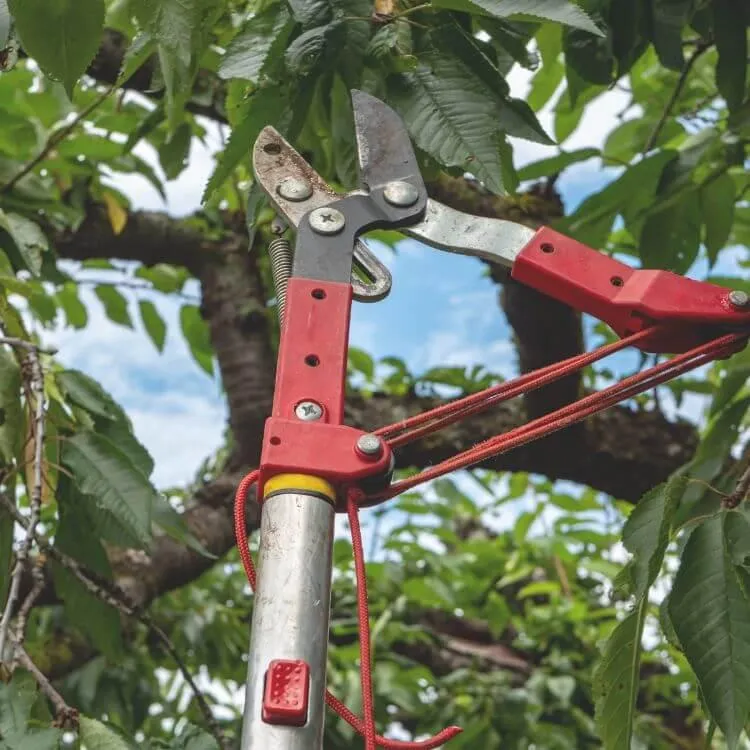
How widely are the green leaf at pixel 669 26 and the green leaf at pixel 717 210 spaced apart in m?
0.32

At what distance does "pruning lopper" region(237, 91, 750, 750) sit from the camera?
699mm

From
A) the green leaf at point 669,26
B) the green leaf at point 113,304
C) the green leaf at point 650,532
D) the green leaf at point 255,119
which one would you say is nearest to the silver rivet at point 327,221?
the green leaf at point 255,119

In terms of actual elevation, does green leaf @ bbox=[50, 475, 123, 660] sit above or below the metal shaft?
above

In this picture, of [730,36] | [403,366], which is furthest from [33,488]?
[403,366]

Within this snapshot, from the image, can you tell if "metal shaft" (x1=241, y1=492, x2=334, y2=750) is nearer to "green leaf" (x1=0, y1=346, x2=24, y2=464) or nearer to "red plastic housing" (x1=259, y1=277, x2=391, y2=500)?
"red plastic housing" (x1=259, y1=277, x2=391, y2=500)

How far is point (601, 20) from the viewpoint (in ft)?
4.03

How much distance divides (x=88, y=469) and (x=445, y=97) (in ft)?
1.61

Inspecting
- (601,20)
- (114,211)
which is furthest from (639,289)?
(114,211)

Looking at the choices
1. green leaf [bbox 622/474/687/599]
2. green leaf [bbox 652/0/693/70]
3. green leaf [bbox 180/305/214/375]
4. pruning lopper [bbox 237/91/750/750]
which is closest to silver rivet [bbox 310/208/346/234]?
pruning lopper [bbox 237/91/750/750]

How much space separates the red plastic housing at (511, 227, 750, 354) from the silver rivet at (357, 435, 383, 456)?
0.19 meters

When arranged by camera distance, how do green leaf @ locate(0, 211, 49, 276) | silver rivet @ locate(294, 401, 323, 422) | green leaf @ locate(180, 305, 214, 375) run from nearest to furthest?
silver rivet @ locate(294, 401, 323, 422) → green leaf @ locate(0, 211, 49, 276) → green leaf @ locate(180, 305, 214, 375)

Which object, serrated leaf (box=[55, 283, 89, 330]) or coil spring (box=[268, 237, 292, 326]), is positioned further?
serrated leaf (box=[55, 283, 89, 330])

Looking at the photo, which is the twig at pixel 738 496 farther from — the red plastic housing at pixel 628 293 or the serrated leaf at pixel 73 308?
the serrated leaf at pixel 73 308

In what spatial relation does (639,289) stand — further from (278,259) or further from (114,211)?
(114,211)
